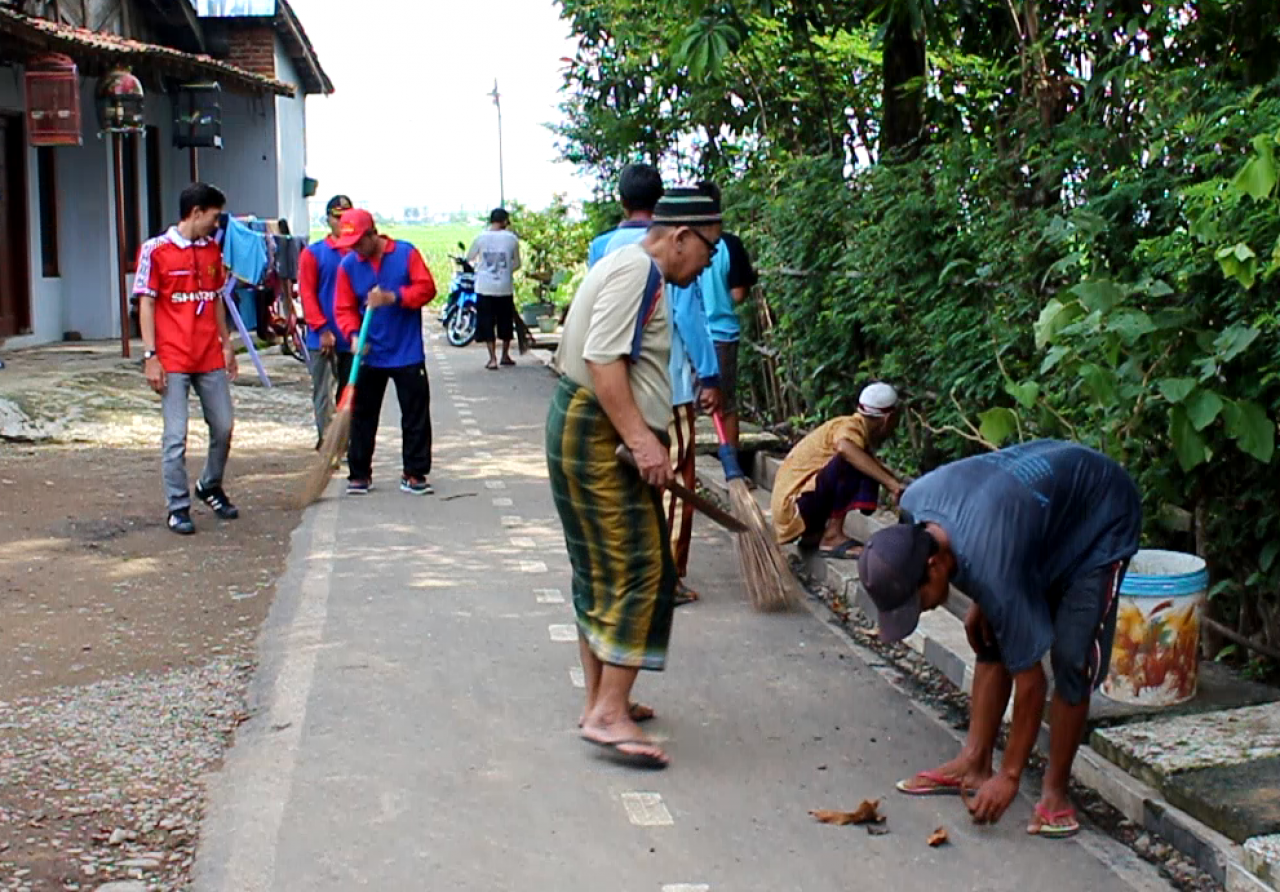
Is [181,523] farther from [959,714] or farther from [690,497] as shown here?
[959,714]

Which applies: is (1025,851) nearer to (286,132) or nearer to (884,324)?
(884,324)

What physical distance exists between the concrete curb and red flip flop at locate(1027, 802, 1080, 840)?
263 millimetres

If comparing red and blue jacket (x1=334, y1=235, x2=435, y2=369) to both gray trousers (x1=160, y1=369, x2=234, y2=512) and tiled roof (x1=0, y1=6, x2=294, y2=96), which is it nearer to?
gray trousers (x1=160, y1=369, x2=234, y2=512)

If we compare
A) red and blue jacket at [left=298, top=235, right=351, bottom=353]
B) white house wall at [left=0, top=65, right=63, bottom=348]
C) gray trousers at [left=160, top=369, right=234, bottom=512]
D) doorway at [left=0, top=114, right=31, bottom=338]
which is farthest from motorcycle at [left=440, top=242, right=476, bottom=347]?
gray trousers at [left=160, top=369, right=234, bottom=512]

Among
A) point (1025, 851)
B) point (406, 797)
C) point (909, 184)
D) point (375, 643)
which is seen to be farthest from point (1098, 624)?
point (909, 184)

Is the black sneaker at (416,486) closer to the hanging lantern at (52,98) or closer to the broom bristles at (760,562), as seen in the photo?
the broom bristles at (760,562)

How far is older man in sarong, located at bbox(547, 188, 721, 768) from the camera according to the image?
5.21m

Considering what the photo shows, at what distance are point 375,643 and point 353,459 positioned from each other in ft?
11.9

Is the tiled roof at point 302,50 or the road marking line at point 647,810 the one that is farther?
the tiled roof at point 302,50

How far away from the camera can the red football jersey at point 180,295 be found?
8781 mm

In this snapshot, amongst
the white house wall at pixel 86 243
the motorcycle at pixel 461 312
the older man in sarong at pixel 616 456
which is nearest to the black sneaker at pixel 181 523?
the older man in sarong at pixel 616 456

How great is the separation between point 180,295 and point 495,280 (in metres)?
9.47

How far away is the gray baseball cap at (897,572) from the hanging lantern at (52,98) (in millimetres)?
13232

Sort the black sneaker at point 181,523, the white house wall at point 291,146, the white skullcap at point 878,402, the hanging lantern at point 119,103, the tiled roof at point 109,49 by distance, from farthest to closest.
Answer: the white house wall at point 291,146, the hanging lantern at point 119,103, the tiled roof at point 109,49, the black sneaker at point 181,523, the white skullcap at point 878,402
